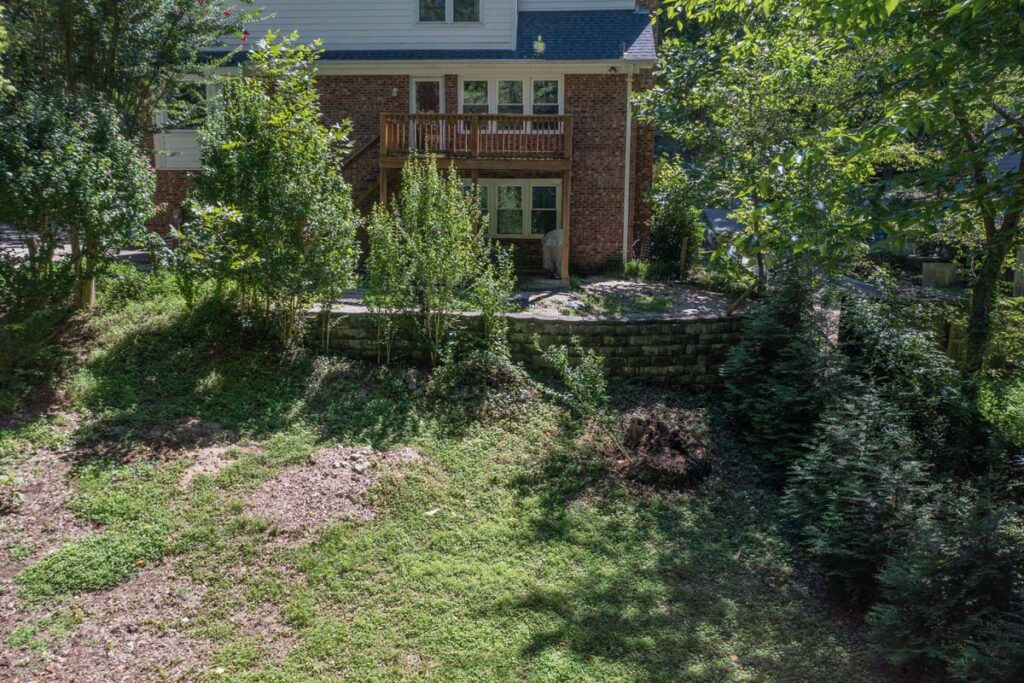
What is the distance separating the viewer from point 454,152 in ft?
45.8

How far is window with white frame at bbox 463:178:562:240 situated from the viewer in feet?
53.6

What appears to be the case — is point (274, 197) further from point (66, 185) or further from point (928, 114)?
point (928, 114)

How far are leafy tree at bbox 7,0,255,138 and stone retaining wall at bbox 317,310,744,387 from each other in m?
4.50

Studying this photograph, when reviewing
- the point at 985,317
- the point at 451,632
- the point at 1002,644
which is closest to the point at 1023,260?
the point at 985,317

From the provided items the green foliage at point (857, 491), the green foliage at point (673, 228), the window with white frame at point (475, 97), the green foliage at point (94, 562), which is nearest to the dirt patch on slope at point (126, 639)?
the green foliage at point (94, 562)

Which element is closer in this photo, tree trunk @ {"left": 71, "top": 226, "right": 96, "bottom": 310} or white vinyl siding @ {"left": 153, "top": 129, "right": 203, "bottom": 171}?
tree trunk @ {"left": 71, "top": 226, "right": 96, "bottom": 310}

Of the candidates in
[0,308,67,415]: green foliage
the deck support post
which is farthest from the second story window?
[0,308,67,415]: green foliage

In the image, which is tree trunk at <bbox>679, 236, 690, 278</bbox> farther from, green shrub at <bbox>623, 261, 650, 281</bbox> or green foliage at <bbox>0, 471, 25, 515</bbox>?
green foliage at <bbox>0, 471, 25, 515</bbox>

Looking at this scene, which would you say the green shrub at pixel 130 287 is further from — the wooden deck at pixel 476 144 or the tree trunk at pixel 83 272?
the wooden deck at pixel 476 144


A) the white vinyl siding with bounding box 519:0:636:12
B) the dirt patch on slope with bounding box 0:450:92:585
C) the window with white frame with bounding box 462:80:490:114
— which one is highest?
the white vinyl siding with bounding box 519:0:636:12

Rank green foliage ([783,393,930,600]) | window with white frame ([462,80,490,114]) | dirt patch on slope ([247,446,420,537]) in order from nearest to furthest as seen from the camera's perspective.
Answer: green foliage ([783,393,930,600]), dirt patch on slope ([247,446,420,537]), window with white frame ([462,80,490,114])

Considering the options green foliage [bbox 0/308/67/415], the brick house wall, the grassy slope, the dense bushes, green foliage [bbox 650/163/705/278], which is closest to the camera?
the dense bushes

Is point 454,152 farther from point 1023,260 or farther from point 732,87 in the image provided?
point 1023,260

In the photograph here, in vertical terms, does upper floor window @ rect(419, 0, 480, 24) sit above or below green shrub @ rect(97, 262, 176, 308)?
above
